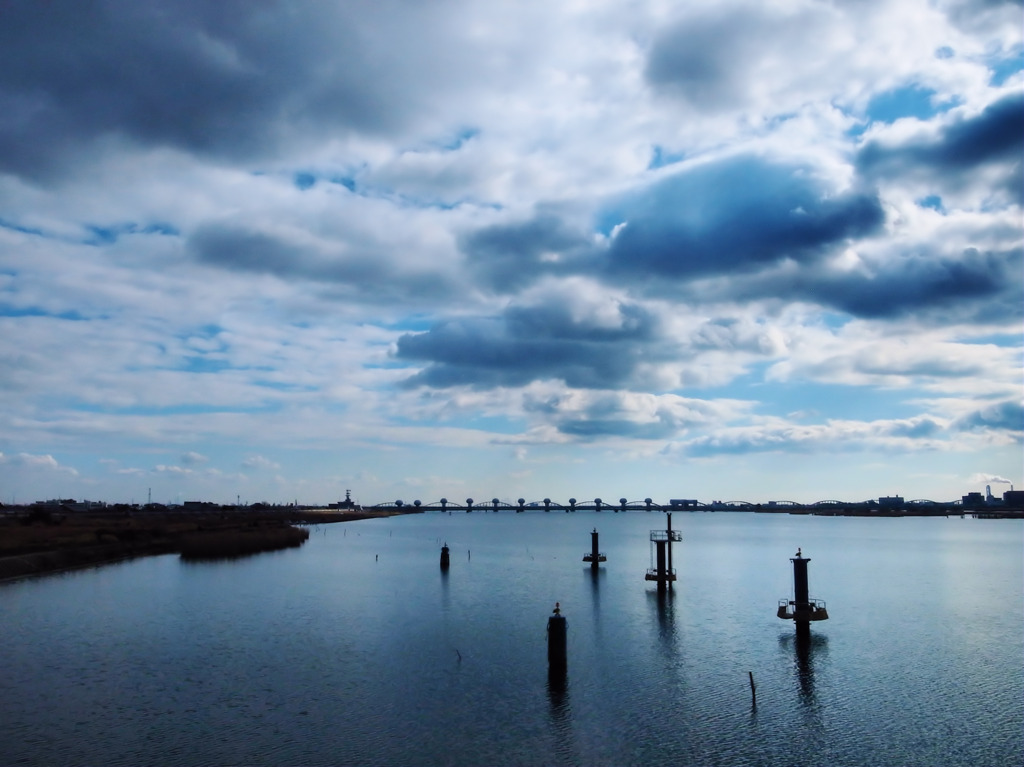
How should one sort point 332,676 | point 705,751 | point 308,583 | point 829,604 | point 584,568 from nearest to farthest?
point 705,751 < point 332,676 < point 829,604 < point 308,583 < point 584,568

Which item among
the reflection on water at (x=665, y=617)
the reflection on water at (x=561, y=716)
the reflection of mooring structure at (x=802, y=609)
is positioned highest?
the reflection of mooring structure at (x=802, y=609)

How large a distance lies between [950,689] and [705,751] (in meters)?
20.0

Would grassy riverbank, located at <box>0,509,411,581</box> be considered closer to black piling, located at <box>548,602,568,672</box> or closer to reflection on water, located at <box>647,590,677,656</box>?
black piling, located at <box>548,602,568,672</box>

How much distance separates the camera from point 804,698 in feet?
134

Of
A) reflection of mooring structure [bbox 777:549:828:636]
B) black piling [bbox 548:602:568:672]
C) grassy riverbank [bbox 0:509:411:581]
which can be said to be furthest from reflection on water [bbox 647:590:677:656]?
grassy riverbank [bbox 0:509:411:581]

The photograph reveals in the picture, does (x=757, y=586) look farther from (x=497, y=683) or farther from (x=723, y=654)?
(x=497, y=683)

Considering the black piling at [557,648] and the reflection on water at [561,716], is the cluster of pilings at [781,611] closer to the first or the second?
the black piling at [557,648]

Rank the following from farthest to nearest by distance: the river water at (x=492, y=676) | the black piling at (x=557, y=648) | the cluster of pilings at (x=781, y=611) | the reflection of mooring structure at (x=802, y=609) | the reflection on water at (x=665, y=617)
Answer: the reflection of mooring structure at (x=802, y=609) < the reflection on water at (x=665, y=617) < the cluster of pilings at (x=781, y=611) < the black piling at (x=557, y=648) < the river water at (x=492, y=676)

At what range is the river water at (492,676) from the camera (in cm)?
3247

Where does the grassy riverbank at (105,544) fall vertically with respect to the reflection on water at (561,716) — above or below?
above

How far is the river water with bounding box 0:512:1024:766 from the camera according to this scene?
32469mm

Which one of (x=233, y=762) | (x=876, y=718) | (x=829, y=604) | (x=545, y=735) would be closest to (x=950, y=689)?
(x=876, y=718)

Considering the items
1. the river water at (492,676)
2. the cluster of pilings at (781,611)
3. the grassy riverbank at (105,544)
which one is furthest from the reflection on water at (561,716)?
the grassy riverbank at (105,544)

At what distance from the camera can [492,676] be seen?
4419 cm
